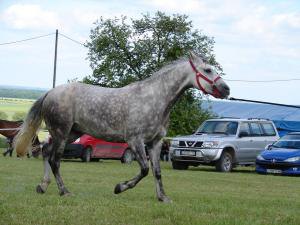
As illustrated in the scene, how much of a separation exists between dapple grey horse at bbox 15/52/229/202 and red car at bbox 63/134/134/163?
18.3 m

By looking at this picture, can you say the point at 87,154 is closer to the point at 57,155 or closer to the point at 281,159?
the point at 281,159

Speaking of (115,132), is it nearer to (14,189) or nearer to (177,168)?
(14,189)


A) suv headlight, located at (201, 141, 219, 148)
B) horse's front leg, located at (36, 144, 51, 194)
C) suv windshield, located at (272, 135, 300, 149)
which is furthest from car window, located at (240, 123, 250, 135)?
horse's front leg, located at (36, 144, 51, 194)

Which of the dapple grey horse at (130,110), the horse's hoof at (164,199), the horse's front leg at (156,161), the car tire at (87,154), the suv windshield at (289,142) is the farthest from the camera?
the car tire at (87,154)

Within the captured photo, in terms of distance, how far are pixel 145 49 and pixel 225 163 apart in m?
25.3

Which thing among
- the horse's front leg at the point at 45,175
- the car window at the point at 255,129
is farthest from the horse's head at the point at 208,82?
the car window at the point at 255,129

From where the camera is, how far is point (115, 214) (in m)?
8.63

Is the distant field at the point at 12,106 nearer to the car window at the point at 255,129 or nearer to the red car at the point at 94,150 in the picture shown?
the red car at the point at 94,150

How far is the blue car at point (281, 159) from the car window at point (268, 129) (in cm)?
272

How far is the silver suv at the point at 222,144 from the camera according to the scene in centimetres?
2552

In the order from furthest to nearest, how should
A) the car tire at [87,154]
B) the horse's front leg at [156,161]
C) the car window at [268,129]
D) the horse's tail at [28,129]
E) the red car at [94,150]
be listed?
the car tire at [87,154]
the red car at [94,150]
the car window at [268,129]
the horse's tail at [28,129]
the horse's front leg at [156,161]

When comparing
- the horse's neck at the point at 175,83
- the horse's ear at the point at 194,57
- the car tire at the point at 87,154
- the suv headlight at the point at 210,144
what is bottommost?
the car tire at the point at 87,154

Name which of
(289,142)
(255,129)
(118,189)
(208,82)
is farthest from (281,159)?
(118,189)

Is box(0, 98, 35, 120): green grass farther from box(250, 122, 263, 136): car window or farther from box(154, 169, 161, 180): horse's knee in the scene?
box(154, 169, 161, 180): horse's knee
